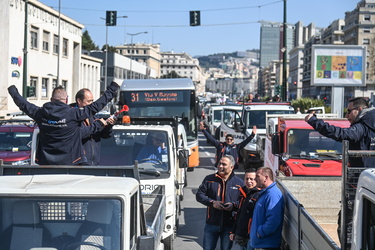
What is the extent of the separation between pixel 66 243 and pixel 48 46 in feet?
158

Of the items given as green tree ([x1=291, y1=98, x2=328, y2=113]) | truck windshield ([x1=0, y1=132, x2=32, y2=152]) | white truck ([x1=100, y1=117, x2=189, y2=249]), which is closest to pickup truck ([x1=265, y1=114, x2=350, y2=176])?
white truck ([x1=100, y1=117, x2=189, y2=249])

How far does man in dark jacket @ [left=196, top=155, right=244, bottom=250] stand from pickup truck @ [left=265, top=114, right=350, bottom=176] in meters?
4.33

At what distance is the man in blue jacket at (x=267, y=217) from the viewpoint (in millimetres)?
6098

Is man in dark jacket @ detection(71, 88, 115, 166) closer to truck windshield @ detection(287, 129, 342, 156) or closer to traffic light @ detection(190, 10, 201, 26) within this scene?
truck windshield @ detection(287, 129, 342, 156)

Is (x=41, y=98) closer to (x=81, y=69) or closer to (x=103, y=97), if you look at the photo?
(x=81, y=69)

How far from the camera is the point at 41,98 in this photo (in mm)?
50031

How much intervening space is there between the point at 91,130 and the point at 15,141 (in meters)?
8.55

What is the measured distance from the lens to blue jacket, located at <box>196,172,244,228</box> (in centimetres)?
739

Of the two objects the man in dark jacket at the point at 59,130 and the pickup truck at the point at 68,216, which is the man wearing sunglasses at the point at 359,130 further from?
the man in dark jacket at the point at 59,130

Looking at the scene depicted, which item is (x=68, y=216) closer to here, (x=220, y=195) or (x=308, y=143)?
(x=220, y=195)

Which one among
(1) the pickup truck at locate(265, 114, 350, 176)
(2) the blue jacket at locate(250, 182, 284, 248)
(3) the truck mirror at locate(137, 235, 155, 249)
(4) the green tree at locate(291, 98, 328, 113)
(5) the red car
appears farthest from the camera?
(4) the green tree at locate(291, 98, 328, 113)

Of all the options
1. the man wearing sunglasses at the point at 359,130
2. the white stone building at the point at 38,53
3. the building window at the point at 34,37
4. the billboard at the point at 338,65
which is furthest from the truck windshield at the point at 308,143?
the building window at the point at 34,37

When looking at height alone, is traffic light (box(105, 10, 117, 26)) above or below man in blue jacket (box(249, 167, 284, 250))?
above

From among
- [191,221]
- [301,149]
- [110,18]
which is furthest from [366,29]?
[191,221]
